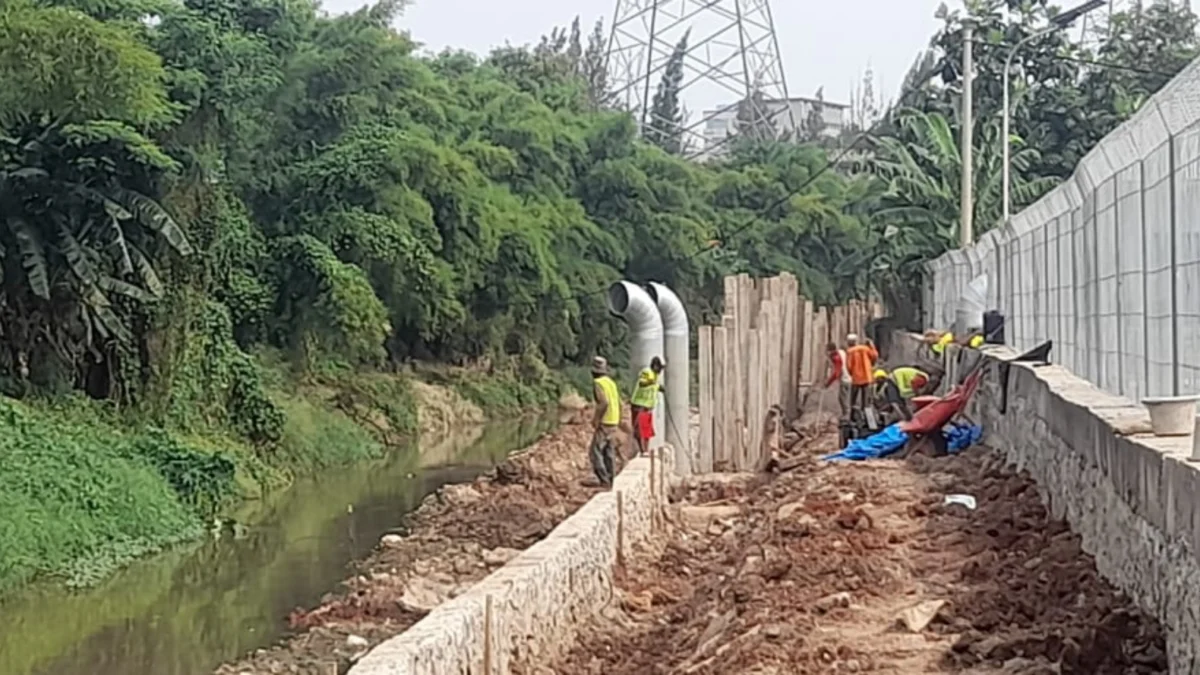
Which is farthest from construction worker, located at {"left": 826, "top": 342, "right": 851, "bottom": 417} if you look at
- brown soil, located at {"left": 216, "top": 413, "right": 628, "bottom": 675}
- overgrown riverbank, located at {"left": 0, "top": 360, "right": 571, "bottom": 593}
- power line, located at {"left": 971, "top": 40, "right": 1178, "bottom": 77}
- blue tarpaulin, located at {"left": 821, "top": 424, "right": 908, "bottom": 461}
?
power line, located at {"left": 971, "top": 40, "right": 1178, "bottom": 77}

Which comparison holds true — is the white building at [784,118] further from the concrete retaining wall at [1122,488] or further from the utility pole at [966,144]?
the concrete retaining wall at [1122,488]

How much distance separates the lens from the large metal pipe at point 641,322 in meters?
19.0

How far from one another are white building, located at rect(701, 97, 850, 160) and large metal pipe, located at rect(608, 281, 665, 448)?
45173mm

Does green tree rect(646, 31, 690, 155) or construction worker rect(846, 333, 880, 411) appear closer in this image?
construction worker rect(846, 333, 880, 411)

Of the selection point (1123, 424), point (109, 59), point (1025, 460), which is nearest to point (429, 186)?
point (109, 59)

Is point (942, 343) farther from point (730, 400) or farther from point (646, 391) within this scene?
point (646, 391)

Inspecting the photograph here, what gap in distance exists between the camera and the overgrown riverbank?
818 inches

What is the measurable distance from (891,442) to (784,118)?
189 feet

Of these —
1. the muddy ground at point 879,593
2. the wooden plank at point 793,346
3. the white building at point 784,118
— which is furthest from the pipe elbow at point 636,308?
the white building at point 784,118

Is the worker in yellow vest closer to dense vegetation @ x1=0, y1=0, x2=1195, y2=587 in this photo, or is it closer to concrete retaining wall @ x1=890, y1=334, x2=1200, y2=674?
concrete retaining wall @ x1=890, y1=334, x2=1200, y2=674

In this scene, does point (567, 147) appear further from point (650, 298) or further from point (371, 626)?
point (371, 626)

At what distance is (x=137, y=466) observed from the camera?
2472cm

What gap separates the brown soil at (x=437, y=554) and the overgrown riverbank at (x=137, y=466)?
3.33m

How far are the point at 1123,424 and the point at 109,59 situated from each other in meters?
16.7
